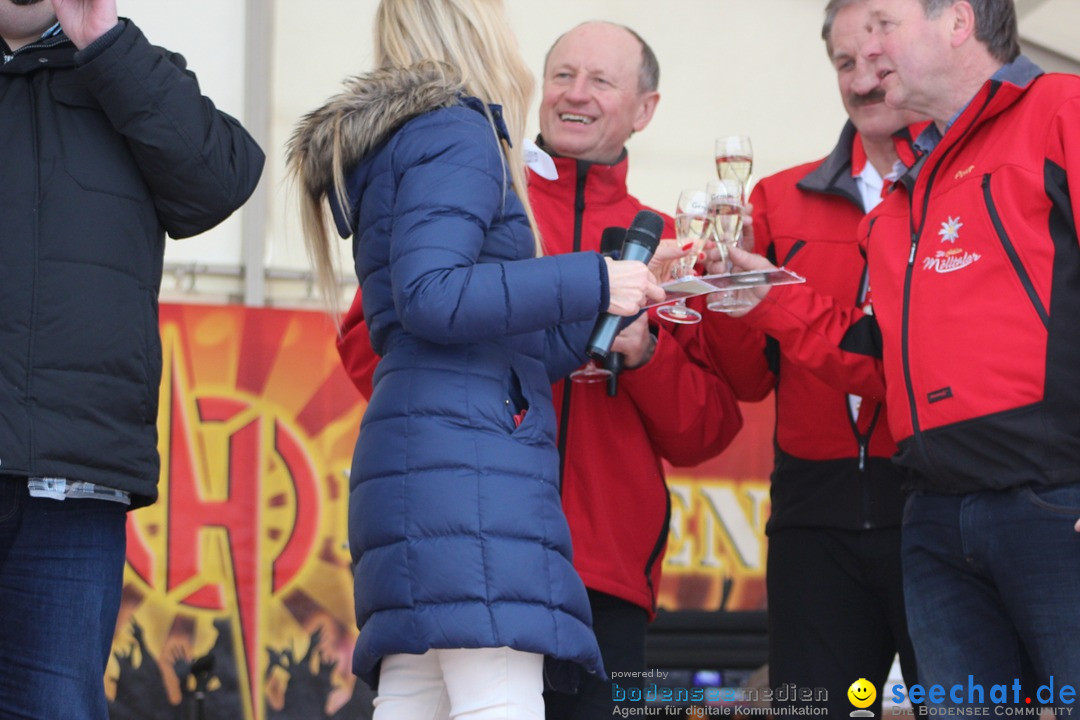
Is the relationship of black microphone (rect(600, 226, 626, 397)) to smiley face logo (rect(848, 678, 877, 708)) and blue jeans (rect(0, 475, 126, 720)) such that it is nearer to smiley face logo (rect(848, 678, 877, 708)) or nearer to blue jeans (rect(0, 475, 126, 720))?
smiley face logo (rect(848, 678, 877, 708))

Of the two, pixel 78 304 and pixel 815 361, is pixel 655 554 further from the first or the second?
pixel 78 304

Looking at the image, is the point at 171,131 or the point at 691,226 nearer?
the point at 171,131

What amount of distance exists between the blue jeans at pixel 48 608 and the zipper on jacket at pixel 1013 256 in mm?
1475

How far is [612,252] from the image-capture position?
243 cm

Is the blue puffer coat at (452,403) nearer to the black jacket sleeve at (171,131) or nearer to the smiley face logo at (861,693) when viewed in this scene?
the black jacket sleeve at (171,131)

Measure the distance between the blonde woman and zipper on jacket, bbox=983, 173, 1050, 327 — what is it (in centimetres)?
57

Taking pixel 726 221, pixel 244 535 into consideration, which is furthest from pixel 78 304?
pixel 244 535

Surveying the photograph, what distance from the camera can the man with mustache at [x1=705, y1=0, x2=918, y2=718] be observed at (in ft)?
8.61

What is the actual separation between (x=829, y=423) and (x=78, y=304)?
5.10 ft

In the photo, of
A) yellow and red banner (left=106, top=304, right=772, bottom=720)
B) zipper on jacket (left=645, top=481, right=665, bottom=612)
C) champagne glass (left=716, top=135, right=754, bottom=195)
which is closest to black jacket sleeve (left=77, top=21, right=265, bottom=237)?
champagne glass (left=716, top=135, right=754, bottom=195)

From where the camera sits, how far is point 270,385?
13.6 ft

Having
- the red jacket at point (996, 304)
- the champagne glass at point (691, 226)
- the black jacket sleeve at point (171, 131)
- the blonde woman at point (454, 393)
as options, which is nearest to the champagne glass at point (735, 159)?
the champagne glass at point (691, 226)

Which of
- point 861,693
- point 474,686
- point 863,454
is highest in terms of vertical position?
point 863,454

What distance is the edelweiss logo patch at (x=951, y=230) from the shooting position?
2172mm
